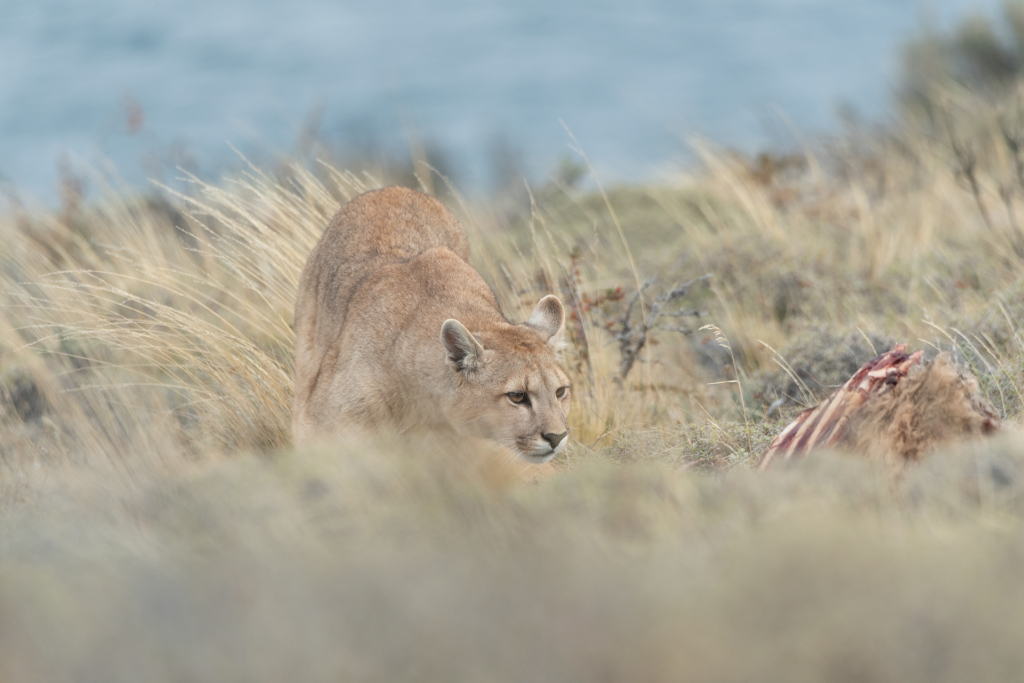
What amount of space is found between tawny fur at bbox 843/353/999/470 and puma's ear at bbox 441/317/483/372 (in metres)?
1.77

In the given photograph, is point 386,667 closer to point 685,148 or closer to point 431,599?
point 431,599

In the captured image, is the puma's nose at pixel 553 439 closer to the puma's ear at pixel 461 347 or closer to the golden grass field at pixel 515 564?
the golden grass field at pixel 515 564

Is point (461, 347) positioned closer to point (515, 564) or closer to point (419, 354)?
point (419, 354)

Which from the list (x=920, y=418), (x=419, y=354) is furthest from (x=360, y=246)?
(x=920, y=418)

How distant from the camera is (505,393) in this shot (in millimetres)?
4645

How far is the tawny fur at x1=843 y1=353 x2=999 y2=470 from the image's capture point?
3639 mm

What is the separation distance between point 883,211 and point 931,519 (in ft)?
34.1

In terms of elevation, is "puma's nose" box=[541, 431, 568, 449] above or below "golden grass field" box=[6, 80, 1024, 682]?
below

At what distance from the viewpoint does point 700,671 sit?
6.87ft

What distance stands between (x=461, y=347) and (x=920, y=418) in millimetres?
2074

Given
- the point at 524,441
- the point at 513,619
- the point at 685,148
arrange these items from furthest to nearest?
the point at 685,148, the point at 524,441, the point at 513,619

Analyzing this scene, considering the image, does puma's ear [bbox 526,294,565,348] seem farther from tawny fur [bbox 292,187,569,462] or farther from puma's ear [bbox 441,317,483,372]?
puma's ear [bbox 441,317,483,372]

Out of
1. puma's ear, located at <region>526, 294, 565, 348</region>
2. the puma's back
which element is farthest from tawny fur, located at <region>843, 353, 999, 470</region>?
the puma's back

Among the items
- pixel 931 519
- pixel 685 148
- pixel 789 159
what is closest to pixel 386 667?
pixel 931 519
